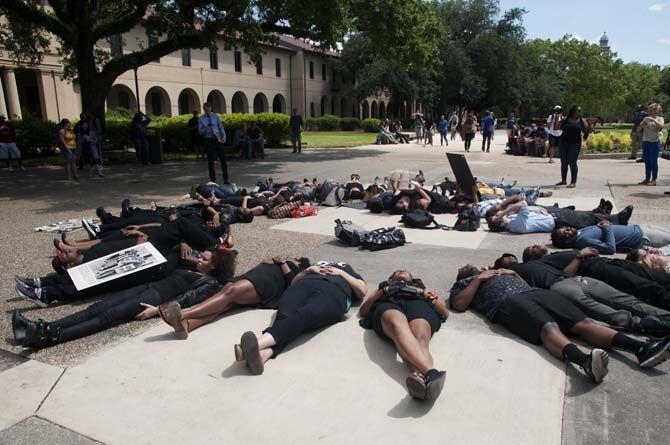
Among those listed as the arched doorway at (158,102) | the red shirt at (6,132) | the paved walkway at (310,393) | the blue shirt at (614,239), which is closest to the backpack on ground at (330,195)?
the blue shirt at (614,239)

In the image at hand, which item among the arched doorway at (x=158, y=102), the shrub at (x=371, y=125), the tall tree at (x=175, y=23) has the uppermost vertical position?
the tall tree at (x=175, y=23)

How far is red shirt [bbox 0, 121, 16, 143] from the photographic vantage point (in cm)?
1493

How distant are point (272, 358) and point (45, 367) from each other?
1609 millimetres

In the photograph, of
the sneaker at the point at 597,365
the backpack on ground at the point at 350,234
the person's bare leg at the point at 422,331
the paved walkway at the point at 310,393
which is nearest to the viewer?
the paved walkway at the point at 310,393

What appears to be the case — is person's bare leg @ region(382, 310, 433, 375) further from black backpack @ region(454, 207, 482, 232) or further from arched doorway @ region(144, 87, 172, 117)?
arched doorway @ region(144, 87, 172, 117)

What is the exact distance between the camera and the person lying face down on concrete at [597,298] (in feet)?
12.7

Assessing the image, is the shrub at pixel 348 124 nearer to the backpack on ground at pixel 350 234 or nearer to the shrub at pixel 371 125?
the shrub at pixel 371 125

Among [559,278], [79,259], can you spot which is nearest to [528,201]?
[559,278]

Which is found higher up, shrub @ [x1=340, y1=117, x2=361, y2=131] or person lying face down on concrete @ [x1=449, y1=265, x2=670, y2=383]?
shrub @ [x1=340, y1=117, x2=361, y2=131]

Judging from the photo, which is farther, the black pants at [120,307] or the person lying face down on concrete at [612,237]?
the person lying face down on concrete at [612,237]

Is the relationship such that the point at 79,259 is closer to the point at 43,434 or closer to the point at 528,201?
the point at 43,434

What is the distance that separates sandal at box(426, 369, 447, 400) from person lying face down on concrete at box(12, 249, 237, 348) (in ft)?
7.69

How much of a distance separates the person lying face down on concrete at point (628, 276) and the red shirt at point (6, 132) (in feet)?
52.7

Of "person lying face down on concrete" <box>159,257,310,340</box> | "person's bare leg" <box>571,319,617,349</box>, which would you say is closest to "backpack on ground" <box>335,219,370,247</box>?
"person lying face down on concrete" <box>159,257,310,340</box>
